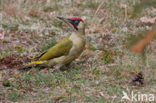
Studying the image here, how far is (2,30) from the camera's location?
24.2 feet

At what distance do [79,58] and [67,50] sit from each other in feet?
2.79

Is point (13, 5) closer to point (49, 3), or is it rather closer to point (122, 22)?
point (49, 3)

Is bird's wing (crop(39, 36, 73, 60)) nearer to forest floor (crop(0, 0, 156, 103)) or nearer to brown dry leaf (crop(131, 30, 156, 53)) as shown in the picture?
forest floor (crop(0, 0, 156, 103))

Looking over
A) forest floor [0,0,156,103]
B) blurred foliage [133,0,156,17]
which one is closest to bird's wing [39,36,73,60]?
forest floor [0,0,156,103]

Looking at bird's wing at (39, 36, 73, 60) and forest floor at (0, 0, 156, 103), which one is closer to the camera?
forest floor at (0, 0, 156, 103)

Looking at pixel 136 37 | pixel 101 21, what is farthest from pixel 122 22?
pixel 136 37

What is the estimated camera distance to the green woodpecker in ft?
16.8

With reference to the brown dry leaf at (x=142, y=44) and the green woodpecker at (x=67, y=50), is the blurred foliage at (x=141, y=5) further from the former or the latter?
the green woodpecker at (x=67, y=50)

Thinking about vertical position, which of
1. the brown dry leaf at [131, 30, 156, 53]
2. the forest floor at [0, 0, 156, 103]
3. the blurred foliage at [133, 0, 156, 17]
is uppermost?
the blurred foliage at [133, 0, 156, 17]

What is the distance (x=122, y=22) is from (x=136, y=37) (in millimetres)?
5685

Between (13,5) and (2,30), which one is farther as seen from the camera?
(13,5)

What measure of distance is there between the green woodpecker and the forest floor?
0.16 meters

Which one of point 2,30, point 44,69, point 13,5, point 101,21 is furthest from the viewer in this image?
point 13,5

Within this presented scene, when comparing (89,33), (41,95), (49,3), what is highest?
(49,3)
